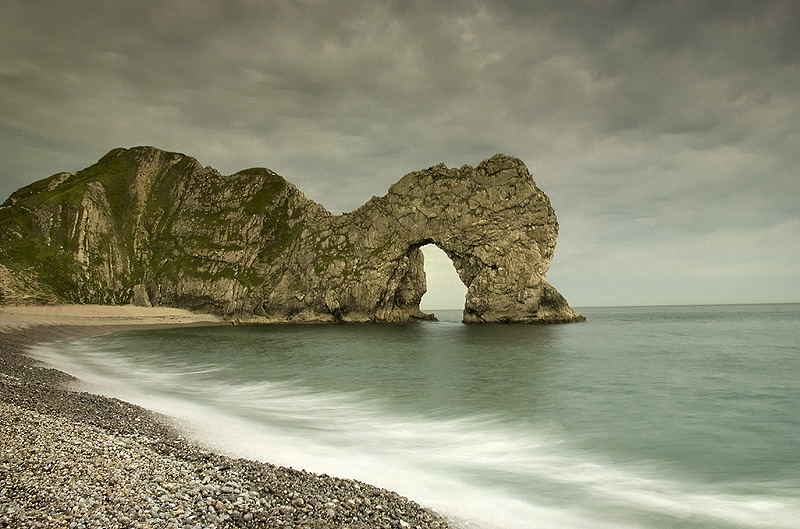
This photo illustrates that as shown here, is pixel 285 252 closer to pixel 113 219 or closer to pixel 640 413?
pixel 113 219

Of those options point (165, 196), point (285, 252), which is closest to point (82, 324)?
point (285, 252)

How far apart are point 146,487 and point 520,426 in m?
12.0

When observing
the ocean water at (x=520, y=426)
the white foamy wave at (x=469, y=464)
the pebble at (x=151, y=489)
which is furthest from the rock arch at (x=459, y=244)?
the pebble at (x=151, y=489)

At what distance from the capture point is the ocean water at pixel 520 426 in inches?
366

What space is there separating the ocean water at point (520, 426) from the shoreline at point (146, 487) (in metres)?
1.91

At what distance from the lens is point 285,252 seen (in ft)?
301

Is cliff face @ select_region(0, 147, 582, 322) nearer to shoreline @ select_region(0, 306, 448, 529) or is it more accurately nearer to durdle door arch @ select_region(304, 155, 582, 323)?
durdle door arch @ select_region(304, 155, 582, 323)

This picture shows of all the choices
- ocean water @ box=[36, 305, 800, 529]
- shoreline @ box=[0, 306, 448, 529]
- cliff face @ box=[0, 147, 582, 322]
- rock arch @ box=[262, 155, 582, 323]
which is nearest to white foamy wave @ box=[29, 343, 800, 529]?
ocean water @ box=[36, 305, 800, 529]

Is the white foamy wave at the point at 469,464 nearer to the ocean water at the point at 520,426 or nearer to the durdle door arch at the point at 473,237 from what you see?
the ocean water at the point at 520,426

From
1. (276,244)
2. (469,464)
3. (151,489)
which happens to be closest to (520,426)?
(469,464)

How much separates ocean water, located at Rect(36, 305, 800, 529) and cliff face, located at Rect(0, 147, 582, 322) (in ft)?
144

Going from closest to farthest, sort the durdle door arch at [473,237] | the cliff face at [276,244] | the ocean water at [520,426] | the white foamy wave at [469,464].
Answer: the white foamy wave at [469,464] → the ocean water at [520,426] → the durdle door arch at [473,237] → the cliff face at [276,244]

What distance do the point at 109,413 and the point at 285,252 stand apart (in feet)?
269

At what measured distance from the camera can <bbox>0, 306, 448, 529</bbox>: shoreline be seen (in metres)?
5.48
